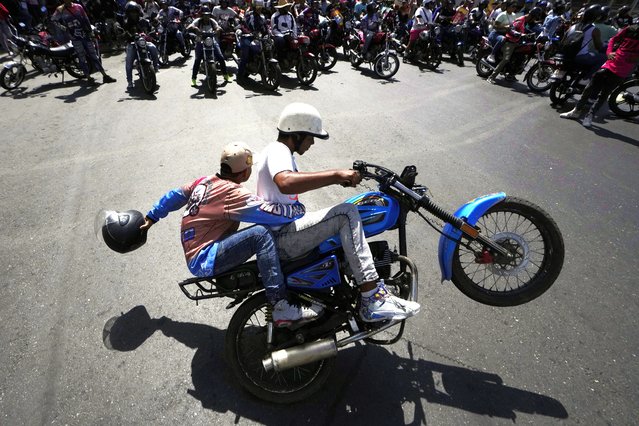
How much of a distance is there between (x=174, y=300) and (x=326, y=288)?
1479 mm

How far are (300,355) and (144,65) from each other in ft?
25.8

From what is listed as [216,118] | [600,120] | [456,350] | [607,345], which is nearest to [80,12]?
[216,118]

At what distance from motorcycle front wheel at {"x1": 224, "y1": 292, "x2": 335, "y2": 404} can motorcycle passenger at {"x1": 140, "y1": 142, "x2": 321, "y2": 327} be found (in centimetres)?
20

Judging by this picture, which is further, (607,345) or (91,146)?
(91,146)

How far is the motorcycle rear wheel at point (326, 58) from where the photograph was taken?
10.2 m

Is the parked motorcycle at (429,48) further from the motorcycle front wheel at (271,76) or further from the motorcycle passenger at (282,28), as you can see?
the motorcycle front wheel at (271,76)

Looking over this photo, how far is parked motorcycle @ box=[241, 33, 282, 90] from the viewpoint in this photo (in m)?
8.14

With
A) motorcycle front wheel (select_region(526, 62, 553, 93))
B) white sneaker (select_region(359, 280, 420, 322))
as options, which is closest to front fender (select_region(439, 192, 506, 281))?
white sneaker (select_region(359, 280, 420, 322))

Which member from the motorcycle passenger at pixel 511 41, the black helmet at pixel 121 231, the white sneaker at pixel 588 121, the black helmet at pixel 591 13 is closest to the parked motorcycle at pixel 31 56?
the black helmet at pixel 121 231

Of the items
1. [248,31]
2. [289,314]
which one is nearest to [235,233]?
[289,314]

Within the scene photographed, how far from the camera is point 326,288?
6.81 ft

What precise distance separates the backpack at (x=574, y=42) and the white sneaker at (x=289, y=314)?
9.12 metres

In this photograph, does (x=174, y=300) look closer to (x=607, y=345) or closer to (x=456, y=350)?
(x=456, y=350)

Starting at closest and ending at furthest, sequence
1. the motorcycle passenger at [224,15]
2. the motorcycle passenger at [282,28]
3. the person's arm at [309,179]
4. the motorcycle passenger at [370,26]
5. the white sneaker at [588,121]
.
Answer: the person's arm at [309,179] < the white sneaker at [588,121] < the motorcycle passenger at [282,28] < the motorcycle passenger at [224,15] < the motorcycle passenger at [370,26]
